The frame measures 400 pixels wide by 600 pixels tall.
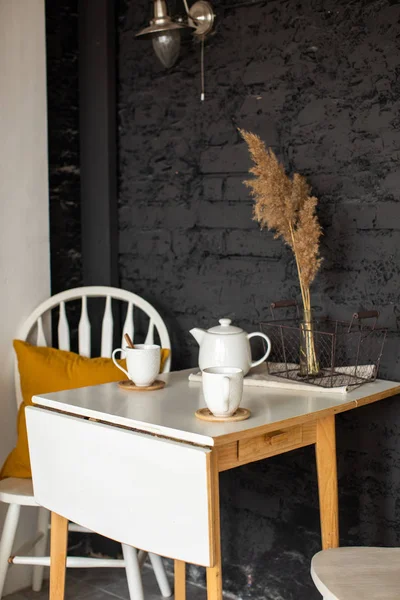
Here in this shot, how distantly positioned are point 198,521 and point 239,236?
1.05 meters

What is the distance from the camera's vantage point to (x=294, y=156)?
2.23 meters

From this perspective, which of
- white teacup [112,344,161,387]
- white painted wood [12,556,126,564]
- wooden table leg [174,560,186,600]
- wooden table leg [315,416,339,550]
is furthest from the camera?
white painted wood [12,556,126,564]

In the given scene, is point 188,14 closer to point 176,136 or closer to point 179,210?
point 176,136

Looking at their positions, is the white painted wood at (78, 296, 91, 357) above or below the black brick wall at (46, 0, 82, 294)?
below

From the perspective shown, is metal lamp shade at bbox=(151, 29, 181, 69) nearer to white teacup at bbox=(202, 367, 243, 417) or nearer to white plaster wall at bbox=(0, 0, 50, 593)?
white plaster wall at bbox=(0, 0, 50, 593)

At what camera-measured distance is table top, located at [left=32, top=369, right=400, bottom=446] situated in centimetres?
157

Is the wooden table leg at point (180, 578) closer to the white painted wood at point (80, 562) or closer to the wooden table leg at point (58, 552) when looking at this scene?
the white painted wood at point (80, 562)

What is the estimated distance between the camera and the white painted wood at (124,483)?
1.54 m

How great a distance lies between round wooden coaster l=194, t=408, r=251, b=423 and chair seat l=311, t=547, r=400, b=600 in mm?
318

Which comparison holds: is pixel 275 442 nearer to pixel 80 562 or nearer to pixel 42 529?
pixel 80 562

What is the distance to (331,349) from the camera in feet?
7.04

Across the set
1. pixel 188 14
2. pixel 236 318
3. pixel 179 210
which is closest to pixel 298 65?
pixel 188 14

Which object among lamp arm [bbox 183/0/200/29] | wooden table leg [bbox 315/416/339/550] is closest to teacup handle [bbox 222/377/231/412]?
wooden table leg [bbox 315/416/339/550]

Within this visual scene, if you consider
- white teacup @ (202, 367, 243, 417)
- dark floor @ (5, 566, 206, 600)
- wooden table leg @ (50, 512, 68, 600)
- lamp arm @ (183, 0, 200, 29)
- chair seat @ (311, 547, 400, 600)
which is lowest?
dark floor @ (5, 566, 206, 600)
